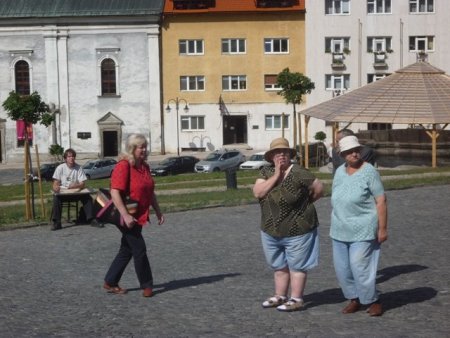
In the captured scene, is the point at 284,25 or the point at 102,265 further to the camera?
the point at 284,25

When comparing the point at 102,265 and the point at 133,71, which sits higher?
the point at 133,71

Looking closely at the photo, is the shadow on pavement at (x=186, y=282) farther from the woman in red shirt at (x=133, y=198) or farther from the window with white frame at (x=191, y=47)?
the window with white frame at (x=191, y=47)

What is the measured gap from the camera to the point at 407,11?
217 ft

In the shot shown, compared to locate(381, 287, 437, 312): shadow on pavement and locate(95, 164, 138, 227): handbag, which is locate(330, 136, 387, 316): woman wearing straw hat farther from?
locate(95, 164, 138, 227): handbag

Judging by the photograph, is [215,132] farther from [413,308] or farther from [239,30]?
[413,308]

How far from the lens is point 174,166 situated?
51.0 meters

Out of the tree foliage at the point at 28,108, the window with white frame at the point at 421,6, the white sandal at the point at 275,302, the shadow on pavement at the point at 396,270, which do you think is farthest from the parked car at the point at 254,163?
the white sandal at the point at 275,302

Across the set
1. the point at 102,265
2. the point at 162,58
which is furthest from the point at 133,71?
the point at 102,265

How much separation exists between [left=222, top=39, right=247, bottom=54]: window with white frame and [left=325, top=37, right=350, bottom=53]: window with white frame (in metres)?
5.98

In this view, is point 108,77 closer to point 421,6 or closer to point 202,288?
point 421,6

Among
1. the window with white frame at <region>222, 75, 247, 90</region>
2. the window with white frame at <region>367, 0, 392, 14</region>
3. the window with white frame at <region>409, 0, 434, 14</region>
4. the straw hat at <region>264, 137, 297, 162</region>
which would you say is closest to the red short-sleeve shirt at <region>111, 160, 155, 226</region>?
the straw hat at <region>264, 137, 297, 162</region>

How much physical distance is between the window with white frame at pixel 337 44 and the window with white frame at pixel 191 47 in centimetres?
909

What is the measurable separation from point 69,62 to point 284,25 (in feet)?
51.8

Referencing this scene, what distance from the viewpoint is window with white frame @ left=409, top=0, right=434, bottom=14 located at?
6600 cm
